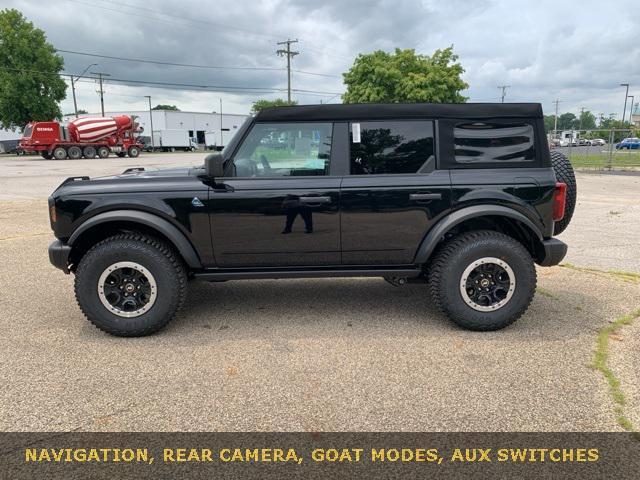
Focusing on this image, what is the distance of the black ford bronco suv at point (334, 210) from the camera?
3.82m

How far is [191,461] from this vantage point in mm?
2395

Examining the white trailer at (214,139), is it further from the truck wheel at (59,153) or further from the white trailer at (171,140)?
the truck wheel at (59,153)

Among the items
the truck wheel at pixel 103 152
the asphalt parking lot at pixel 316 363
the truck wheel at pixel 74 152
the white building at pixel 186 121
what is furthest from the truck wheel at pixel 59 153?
the asphalt parking lot at pixel 316 363

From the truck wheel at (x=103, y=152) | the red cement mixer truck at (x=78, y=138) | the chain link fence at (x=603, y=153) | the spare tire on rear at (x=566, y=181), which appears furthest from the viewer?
the truck wheel at (x=103, y=152)

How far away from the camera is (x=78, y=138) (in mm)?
35562

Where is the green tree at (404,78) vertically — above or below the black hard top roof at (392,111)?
above

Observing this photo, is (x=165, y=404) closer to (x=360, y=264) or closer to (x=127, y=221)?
(x=127, y=221)

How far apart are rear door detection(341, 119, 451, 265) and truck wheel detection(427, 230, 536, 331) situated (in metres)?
0.32

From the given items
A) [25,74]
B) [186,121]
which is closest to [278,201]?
[25,74]

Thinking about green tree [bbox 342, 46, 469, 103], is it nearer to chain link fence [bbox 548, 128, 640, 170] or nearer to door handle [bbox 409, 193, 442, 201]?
chain link fence [bbox 548, 128, 640, 170]

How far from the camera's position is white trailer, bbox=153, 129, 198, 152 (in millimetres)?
56625

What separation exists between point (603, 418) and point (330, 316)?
224 cm

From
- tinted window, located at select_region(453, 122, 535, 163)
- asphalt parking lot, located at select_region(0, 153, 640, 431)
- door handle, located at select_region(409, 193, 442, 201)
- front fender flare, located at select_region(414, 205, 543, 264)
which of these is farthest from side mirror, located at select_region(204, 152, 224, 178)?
tinted window, located at select_region(453, 122, 535, 163)

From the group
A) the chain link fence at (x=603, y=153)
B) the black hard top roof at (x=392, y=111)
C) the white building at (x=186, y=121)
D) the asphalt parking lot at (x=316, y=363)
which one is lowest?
the asphalt parking lot at (x=316, y=363)
